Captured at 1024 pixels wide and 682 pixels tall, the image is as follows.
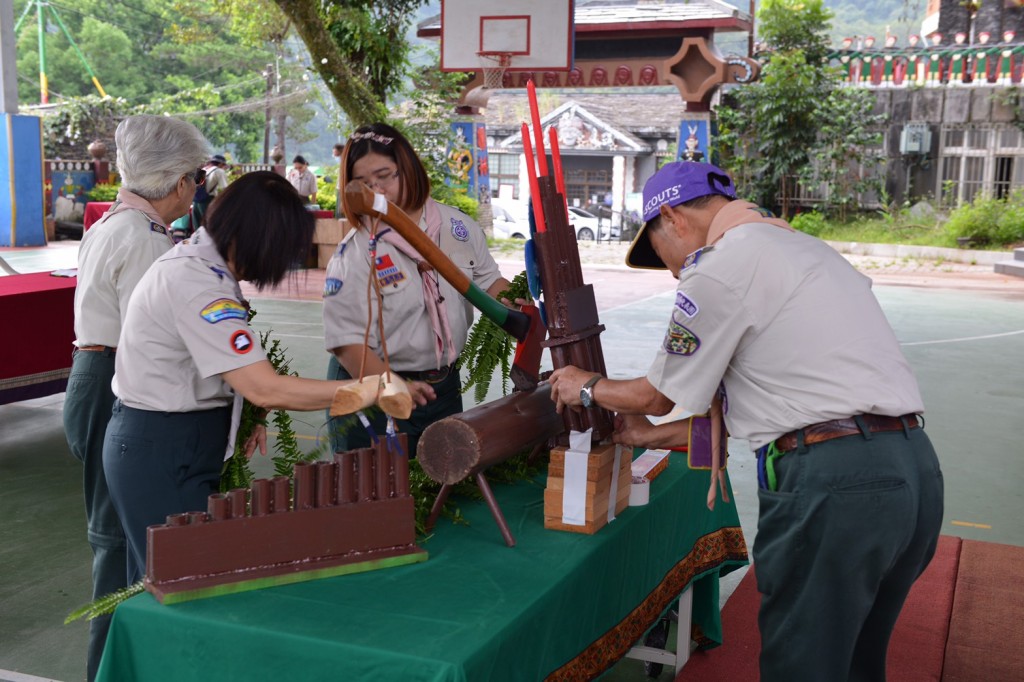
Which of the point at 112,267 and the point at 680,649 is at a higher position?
the point at 112,267

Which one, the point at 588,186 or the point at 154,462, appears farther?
the point at 588,186

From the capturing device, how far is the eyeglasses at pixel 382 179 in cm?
257

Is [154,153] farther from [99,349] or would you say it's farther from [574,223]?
[574,223]

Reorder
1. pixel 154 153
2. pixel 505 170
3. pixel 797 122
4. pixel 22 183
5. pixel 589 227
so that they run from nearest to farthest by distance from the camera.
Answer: pixel 154 153 → pixel 22 183 → pixel 797 122 → pixel 589 227 → pixel 505 170

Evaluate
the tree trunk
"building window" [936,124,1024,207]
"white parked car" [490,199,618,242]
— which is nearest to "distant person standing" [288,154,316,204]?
the tree trunk

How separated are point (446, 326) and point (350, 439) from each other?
38 cm

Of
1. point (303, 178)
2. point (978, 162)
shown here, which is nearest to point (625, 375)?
point (303, 178)

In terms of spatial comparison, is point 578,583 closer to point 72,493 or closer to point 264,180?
point 264,180

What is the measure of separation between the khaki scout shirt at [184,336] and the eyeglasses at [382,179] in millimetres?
683

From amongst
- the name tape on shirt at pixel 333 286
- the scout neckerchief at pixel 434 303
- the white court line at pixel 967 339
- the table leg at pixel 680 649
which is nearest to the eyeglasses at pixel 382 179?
the scout neckerchief at pixel 434 303

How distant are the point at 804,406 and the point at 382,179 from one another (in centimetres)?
126

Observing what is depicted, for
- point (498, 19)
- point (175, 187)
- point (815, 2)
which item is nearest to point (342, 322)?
point (175, 187)

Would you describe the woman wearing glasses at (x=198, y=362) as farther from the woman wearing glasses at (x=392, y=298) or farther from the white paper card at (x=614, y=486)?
the white paper card at (x=614, y=486)

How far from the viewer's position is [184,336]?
189cm
